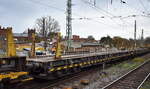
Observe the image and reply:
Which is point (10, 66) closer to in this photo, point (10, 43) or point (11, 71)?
point (11, 71)

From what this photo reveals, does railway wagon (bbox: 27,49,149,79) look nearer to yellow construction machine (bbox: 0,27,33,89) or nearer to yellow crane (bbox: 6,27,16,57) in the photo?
yellow construction machine (bbox: 0,27,33,89)

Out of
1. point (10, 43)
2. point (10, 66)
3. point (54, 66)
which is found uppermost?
point (10, 43)

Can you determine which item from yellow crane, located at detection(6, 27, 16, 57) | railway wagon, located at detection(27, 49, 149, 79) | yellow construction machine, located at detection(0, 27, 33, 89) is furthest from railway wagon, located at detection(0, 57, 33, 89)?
Result: railway wagon, located at detection(27, 49, 149, 79)

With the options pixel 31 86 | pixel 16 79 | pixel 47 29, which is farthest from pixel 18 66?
pixel 47 29

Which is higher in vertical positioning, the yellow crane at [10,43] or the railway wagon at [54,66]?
the yellow crane at [10,43]

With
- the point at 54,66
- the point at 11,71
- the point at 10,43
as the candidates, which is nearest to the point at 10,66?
the point at 11,71

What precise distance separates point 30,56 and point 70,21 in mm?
13281

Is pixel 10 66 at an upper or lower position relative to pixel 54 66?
upper

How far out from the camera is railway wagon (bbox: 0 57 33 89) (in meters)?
6.88

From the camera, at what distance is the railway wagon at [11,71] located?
6.88 m

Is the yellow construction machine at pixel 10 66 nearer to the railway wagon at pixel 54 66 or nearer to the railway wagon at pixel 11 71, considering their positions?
the railway wagon at pixel 11 71

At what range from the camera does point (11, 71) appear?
7.60 meters

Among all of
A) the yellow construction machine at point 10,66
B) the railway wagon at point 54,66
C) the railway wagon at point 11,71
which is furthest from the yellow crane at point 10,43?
the railway wagon at point 54,66

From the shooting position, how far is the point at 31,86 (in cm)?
930
